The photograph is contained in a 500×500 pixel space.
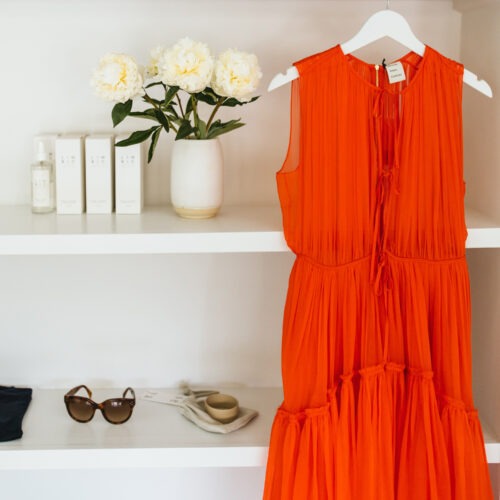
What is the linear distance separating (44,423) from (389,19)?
3.55 ft

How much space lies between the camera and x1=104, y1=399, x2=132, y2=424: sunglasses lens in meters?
1.74

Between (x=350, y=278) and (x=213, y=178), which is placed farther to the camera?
(x=213, y=178)

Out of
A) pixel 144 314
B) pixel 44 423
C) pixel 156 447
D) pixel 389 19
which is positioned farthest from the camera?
pixel 144 314

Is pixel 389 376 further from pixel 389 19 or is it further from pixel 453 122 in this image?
pixel 389 19

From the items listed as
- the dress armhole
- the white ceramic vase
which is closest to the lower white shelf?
the white ceramic vase

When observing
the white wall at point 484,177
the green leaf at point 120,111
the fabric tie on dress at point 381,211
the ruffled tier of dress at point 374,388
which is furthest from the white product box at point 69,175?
the white wall at point 484,177

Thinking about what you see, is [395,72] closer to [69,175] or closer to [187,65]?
[187,65]

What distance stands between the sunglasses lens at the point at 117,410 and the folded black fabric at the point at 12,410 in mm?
181

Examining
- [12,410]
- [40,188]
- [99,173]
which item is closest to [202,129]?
[99,173]

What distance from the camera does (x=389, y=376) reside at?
1.60 m

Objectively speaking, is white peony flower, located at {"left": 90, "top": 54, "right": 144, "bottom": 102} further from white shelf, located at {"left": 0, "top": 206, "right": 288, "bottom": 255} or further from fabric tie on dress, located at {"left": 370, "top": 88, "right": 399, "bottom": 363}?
fabric tie on dress, located at {"left": 370, "top": 88, "right": 399, "bottom": 363}

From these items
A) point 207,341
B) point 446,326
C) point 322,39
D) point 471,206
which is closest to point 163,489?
point 207,341

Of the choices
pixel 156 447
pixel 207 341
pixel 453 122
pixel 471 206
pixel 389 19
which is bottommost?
pixel 156 447

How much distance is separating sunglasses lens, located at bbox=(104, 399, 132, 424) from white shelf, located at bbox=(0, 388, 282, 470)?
20 mm
